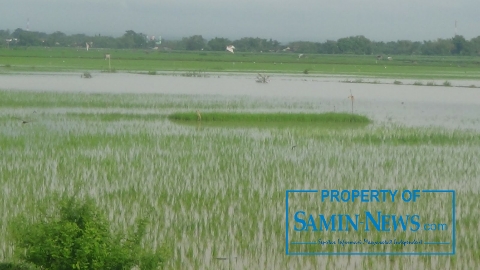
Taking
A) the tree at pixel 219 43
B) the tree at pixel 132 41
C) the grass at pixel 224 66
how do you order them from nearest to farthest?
1. the grass at pixel 224 66
2. the tree at pixel 219 43
3. the tree at pixel 132 41

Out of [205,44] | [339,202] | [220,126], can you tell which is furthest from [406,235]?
[205,44]

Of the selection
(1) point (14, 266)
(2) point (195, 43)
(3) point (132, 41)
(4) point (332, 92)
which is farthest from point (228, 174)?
(3) point (132, 41)

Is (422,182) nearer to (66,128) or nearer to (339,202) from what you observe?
(339,202)

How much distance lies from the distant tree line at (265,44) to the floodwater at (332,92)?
37.3 metres

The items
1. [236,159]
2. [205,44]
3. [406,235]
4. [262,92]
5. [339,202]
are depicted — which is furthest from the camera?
[205,44]

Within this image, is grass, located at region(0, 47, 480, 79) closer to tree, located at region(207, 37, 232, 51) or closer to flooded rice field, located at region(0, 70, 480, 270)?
flooded rice field, located at region(0, 70, 480, 270)

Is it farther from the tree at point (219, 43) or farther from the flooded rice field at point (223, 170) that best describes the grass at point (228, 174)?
the tree at point (219, 43)

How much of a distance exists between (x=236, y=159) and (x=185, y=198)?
7.00ft

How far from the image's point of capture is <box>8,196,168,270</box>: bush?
3.15m

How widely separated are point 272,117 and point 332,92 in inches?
287

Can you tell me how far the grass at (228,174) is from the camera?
4668 mm

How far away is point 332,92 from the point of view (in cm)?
1944

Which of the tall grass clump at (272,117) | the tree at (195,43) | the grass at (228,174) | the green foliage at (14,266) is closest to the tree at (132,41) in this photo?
the tree at (195,43)

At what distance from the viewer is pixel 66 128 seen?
34.2 feet
